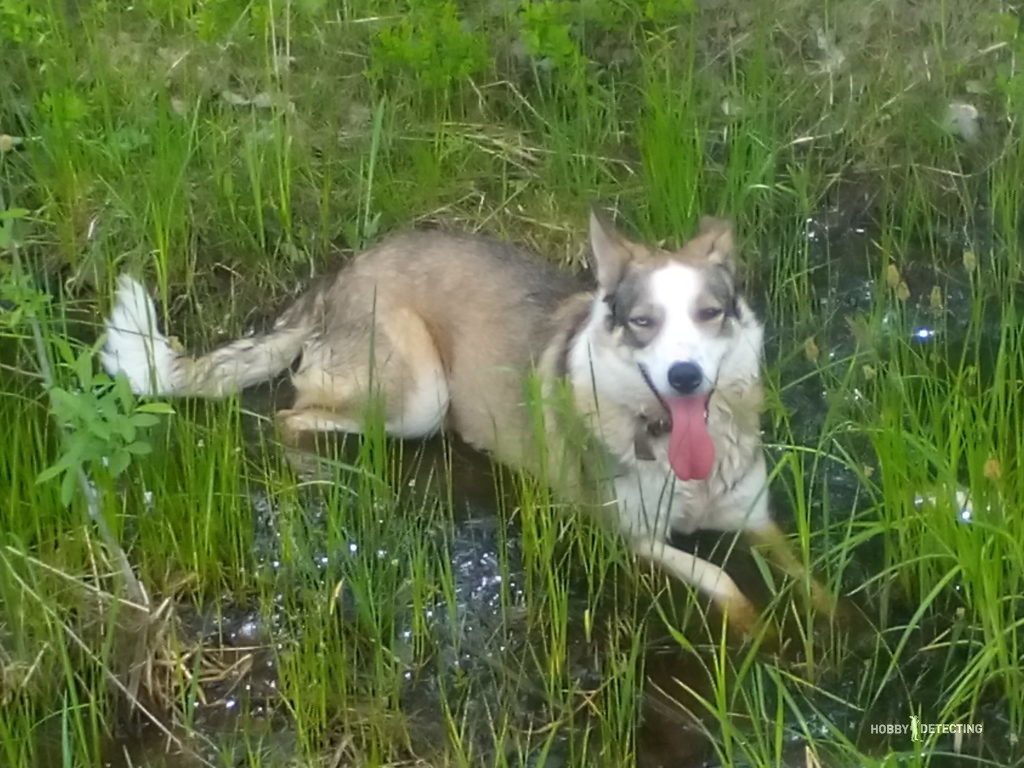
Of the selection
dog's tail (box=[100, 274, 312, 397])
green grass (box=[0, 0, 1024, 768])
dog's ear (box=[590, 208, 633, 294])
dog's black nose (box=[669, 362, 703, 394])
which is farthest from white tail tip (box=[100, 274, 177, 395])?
dog's black nose (box=[669, 362, 703, 394])

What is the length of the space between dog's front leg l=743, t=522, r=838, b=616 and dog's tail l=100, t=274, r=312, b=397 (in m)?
1.35

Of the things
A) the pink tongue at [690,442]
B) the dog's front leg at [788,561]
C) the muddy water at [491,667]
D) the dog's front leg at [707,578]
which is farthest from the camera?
the pink tongue at [690,442]

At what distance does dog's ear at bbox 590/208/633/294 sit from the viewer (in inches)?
134

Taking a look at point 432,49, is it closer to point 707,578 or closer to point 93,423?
point 707,578

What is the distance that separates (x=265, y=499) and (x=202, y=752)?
2.49 feet

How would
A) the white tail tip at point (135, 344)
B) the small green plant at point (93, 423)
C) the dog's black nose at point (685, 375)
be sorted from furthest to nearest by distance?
the white tail tip at point (135, 344), the dog's black nose at point (685, 375), the small green plant at point (93, 423)

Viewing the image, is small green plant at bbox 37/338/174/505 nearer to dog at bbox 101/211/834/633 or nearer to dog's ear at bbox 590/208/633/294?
dog at bbox 101/211/834/633

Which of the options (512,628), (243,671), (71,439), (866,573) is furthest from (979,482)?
(71,439)

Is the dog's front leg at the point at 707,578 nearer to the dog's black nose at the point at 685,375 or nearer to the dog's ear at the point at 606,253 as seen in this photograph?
the dog's black nose at the point at 685,375

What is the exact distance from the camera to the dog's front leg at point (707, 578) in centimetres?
296

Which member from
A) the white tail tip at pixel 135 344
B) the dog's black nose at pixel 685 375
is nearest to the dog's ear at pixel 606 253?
the dog's black nose at pixel 685 375

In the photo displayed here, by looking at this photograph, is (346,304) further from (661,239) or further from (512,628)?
(512,628)

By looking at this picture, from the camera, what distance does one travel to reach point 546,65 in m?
4.65

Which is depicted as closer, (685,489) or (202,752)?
(202,752)
